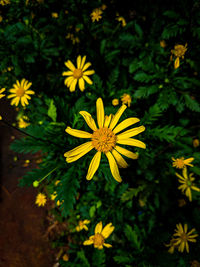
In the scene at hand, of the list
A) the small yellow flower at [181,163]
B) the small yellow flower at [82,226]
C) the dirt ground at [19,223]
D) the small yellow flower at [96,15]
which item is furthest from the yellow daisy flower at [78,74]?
the small yellow flower at [82,226]

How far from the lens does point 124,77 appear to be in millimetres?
2779

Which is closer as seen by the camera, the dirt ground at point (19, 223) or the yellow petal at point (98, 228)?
the yellow petal at point (98, 228)

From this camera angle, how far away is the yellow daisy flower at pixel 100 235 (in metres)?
2.03

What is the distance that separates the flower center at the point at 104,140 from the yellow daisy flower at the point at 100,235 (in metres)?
1.17

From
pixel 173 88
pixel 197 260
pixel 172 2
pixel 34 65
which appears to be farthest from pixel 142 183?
pixel 172 2

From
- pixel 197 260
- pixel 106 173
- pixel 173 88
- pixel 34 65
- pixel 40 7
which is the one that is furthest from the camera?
pixel 34 65

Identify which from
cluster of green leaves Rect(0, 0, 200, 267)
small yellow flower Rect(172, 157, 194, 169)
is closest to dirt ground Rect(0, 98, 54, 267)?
cluster of green leaves Rect(0, 0, 200, 267)

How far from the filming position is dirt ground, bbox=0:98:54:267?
279 cm

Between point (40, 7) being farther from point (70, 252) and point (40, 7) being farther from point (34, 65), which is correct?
point (70, 252)

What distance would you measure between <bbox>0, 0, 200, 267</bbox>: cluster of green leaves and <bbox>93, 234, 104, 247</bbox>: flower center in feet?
0.48

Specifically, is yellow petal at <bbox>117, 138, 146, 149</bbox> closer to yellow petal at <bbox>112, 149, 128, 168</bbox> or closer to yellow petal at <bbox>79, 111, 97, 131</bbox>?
yellow petal at <bbox>112, 149, 128, 168</bbox>

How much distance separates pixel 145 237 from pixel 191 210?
90 cm

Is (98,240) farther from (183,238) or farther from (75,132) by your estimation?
(75,132)

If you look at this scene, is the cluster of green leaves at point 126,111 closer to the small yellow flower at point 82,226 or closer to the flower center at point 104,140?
the small yellow flower at point 82,226
